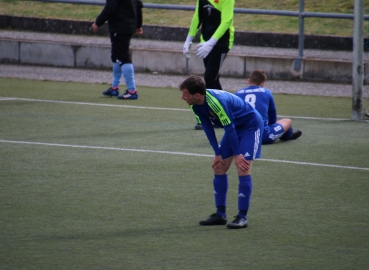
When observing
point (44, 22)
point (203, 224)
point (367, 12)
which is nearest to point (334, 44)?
point (367, 12)

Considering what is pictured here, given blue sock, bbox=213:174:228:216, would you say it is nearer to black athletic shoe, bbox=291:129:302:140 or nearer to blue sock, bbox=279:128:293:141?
blue sock, bbox=279:128:293:141

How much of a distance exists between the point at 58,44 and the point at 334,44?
246 inches

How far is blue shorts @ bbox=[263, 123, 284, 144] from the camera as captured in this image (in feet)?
31.2

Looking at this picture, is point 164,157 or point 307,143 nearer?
point 164,157

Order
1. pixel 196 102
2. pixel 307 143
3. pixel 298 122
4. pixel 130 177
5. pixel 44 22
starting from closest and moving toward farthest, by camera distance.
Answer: pixel 196 102 → pixel 130 177 → pixel 307 143 → pixel 298 122 → pixel 44 22

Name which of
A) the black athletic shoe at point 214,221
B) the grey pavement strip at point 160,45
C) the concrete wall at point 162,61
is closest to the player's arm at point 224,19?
the black athletic shoe at point 214,221

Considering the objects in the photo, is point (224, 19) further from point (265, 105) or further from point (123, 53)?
point (123, 53)

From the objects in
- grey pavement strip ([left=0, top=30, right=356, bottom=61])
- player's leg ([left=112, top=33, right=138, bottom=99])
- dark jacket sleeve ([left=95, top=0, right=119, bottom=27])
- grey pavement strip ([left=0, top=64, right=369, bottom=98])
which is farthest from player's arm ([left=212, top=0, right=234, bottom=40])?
grey pavement strip ([left=0, top=30, right=356, bottom=61])

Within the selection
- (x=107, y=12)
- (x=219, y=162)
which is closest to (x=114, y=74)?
(x=107, y=12)

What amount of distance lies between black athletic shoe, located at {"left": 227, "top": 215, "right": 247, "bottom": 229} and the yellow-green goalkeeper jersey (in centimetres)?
479

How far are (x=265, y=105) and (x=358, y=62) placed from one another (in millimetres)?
2775

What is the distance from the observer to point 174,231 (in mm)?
5918

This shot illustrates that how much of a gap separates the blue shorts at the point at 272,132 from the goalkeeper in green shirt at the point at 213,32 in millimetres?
1232

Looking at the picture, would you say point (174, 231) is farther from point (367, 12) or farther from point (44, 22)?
point (44, 22)
